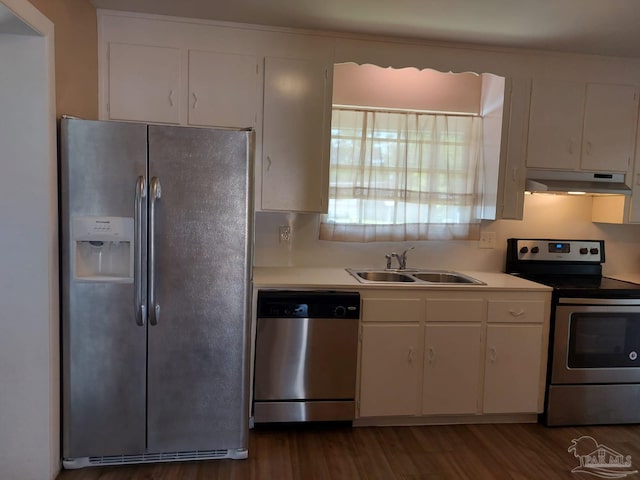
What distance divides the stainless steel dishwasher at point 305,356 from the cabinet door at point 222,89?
3.54 feet

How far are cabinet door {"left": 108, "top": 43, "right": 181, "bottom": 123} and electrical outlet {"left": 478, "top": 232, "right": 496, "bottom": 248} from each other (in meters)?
2.24

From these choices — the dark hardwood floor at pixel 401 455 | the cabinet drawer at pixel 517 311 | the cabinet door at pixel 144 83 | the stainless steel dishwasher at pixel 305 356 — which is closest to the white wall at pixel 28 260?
the dark hardwood floor at pixel 401 455

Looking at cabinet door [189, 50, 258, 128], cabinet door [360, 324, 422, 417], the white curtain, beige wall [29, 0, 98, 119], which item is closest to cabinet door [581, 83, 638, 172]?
the white curtain

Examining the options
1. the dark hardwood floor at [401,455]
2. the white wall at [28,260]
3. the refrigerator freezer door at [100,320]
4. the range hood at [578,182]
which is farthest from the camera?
the range hood at [578,182]

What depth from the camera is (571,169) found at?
298 centimetres

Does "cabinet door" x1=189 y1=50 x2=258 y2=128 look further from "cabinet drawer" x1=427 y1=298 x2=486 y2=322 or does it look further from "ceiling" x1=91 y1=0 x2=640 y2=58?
"cabinet drawer" x1=427 y1=298 x2=486 y2=322

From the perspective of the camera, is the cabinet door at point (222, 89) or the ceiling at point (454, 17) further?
the cabinet door at point (222, 89)

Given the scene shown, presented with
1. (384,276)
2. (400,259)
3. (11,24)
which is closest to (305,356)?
(384,276)

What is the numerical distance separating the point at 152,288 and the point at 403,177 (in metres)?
1.85

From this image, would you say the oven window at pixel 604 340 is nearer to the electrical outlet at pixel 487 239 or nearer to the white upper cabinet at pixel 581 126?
the electrical outlet at pixel 487 239

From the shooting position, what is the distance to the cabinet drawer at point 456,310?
8.62ft

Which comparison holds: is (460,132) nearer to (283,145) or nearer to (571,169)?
(571,169)

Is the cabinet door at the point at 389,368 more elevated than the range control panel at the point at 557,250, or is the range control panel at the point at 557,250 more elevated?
the range control panel at the point at 557,250

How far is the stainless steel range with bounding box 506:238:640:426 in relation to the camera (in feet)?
8.78
